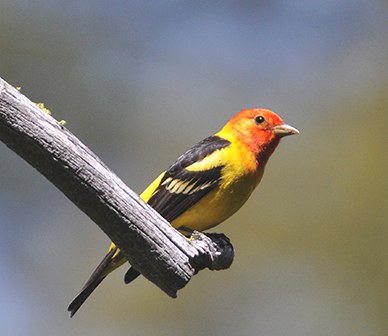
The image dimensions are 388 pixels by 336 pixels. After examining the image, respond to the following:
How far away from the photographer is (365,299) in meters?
12.0

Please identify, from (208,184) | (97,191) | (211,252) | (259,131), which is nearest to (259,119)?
(259,131)

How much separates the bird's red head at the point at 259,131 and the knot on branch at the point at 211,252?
2.33ft

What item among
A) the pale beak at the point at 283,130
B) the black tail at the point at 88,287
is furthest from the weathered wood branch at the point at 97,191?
the pale beak at the point at 283,130

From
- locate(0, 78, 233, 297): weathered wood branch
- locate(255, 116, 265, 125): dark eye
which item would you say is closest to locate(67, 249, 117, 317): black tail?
locate(0, 78, 233, 297): weathered wood branch

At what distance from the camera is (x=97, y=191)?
450 cm

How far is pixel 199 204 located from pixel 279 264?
576cm

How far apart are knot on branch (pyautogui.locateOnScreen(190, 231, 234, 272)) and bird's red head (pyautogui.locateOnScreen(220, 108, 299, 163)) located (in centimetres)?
71

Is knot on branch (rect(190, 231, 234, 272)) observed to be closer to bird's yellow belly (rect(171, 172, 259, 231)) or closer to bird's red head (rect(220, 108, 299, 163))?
bird's yellow belly (rect(171, 172, 259, 231))

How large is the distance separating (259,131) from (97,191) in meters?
2.58

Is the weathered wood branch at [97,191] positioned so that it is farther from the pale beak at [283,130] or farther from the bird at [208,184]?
the pale beak at [283,130]

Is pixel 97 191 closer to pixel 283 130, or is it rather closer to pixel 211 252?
pixel 211 252

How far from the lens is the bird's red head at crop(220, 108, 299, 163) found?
678 centimetres

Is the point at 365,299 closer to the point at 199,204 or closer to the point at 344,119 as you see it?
the point at 344,119

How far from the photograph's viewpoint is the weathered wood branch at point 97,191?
170 inches
